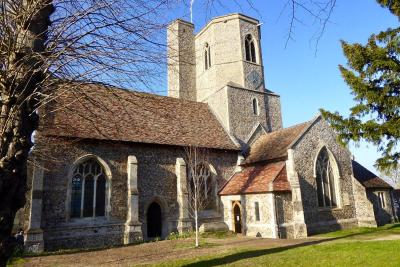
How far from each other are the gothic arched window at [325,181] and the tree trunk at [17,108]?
60.4ft

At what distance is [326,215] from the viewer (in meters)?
19.4

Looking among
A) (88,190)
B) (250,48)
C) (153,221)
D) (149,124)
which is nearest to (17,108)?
(88,190)

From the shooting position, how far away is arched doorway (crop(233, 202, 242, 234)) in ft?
64.3

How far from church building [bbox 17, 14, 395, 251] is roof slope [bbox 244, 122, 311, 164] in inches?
4.2

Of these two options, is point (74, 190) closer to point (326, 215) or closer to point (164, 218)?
point (164, 218)

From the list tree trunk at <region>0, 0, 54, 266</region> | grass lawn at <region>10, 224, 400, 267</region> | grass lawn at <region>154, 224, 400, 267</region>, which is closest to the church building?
grass lawn at <region>10, 224, 400, 267</region>

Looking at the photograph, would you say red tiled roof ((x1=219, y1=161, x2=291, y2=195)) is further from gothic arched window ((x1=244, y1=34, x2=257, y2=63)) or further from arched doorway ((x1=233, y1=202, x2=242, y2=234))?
gothic arched window ((x1=244, y1=34, x2=257, y2=63))

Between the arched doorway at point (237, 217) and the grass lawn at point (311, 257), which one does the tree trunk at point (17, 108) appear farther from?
the arched doorway at point (237, 217)

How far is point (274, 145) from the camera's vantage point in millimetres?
21156

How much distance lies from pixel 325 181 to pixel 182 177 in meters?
9.39

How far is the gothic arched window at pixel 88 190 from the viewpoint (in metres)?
16.5

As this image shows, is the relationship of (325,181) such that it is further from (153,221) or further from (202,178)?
(153,221)

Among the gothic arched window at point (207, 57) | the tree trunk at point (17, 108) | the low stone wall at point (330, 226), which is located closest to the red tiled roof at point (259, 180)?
the low stone wall at point (330, 226)

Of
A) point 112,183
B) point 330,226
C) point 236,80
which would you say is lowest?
point 330,226
